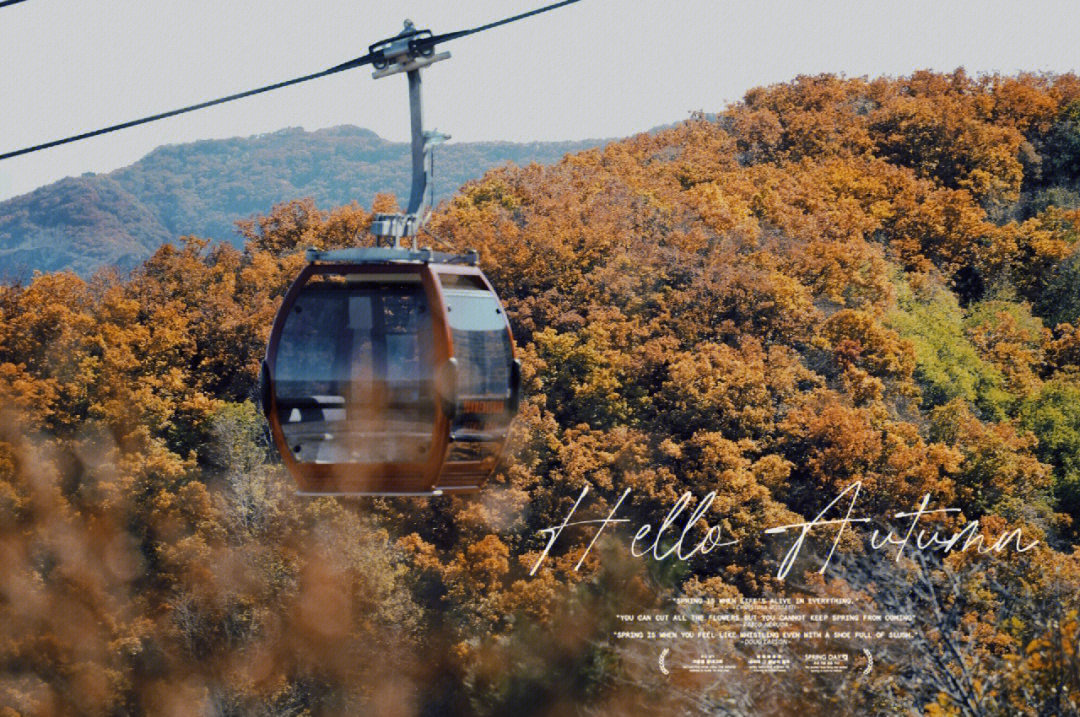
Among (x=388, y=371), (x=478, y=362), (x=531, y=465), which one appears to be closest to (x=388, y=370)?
(x=388, y=371)

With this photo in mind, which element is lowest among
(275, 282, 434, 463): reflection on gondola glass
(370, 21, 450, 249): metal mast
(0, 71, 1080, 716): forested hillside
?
(0, 71, 1080, 716): forested hillside

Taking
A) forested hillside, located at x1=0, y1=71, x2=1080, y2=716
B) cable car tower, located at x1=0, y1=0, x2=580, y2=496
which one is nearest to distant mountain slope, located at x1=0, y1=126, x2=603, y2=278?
forested hillside, located at x1=0, y1=71, x2=1080, y2=716

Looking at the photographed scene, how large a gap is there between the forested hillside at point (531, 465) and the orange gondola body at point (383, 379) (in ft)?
41.3

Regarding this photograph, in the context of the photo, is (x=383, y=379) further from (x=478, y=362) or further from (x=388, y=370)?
(x=478, y=362)

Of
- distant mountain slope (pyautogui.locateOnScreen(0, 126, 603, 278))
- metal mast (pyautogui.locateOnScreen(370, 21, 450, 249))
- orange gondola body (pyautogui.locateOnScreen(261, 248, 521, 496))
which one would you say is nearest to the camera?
metal mast (pyautogui.locateOnScreen(370, 21, 450, 249))

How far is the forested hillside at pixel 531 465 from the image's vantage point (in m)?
27.2

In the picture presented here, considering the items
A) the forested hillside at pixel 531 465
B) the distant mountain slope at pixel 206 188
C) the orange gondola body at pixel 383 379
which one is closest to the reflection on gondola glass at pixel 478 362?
the orange gondola body at pixel 383 379

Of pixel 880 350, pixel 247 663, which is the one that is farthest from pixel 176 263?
pixel 880 350

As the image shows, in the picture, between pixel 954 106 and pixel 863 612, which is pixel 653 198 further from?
pixel 863 612

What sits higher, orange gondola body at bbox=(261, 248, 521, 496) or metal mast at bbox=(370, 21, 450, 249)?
metal mast at bbox=(370, 21, 450, 249)

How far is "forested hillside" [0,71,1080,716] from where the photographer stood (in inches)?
1070

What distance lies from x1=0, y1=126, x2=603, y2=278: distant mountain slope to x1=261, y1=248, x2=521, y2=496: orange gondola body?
81037 millimetres

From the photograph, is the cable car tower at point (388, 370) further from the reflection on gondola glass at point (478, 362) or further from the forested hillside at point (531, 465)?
the forested hillside at point (531, 465)

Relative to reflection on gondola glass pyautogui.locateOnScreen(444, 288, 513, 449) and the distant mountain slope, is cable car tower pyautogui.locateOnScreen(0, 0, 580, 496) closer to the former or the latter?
reflection on gondola glass pyautogui.locateOnScreen(444, 288, 513, 449)
